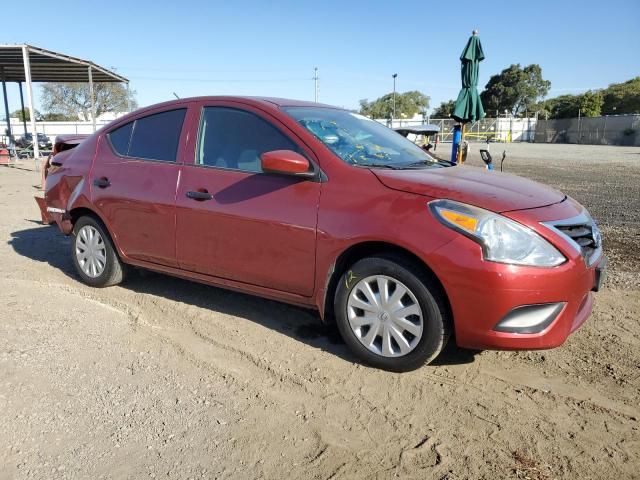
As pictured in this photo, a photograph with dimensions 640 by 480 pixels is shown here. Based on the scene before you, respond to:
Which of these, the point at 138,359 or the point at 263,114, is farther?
the point at 263,114

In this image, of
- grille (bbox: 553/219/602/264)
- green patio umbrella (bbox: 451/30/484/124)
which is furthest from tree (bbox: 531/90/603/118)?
grille (bbox: 553/219/602/264)

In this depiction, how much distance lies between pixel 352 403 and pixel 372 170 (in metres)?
1.44

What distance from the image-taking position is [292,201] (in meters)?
3.52

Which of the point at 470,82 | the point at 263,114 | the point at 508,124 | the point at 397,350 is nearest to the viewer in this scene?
the point at 397,350

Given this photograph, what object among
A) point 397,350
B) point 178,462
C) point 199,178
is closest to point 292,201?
point 199,178

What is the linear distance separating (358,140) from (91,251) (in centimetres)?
275

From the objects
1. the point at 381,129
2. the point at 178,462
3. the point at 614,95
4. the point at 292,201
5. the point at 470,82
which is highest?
the point at 614,95

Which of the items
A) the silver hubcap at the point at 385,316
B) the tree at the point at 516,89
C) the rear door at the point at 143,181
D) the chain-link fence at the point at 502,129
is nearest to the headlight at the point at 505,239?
the silver hubcap at the point at 385,316

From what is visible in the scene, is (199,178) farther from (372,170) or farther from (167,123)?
(372,170)

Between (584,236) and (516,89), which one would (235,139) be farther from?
(516,89)

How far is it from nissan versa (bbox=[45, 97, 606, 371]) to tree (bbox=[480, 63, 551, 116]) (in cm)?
7945

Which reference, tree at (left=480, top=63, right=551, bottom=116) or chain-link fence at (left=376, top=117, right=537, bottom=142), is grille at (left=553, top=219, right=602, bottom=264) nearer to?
chain-link fence at (left=376, top=117, right=537, bottom=142)

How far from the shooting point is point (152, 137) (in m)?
4.48

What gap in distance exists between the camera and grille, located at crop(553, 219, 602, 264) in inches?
122
